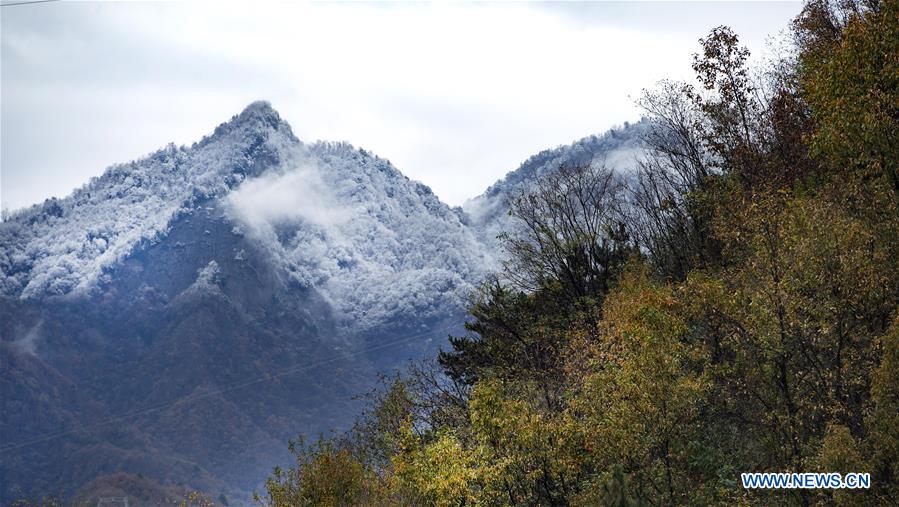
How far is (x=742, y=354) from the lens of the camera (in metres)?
26.8

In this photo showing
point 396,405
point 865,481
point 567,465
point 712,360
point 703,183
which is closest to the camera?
point 865,481

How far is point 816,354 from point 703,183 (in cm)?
1722

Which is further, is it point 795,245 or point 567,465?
point 567,465

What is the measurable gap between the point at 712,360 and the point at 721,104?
36.4 feet

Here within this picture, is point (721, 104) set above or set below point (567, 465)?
above

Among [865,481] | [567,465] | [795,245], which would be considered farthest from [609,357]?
[865,481]

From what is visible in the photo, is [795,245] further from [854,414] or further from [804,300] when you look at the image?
[854,414]

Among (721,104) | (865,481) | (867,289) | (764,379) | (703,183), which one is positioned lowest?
(865,481)

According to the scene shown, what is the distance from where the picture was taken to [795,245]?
24422 mm

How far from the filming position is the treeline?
23.7 meters

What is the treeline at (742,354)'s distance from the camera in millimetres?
23688

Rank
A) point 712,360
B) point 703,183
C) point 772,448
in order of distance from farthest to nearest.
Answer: point 703,183 < point 712,360 < point 772,448

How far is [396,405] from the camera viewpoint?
5109cm

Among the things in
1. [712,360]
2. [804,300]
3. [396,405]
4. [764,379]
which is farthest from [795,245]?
[396,405]
